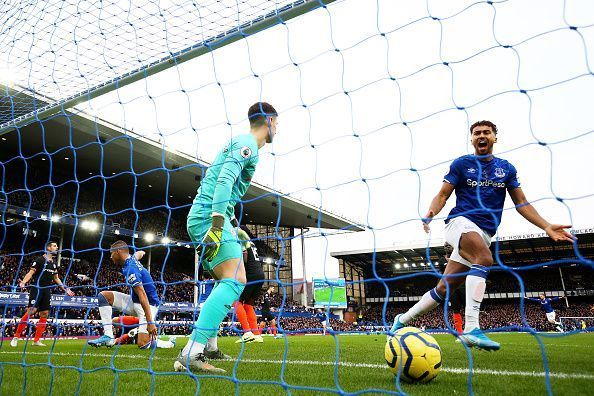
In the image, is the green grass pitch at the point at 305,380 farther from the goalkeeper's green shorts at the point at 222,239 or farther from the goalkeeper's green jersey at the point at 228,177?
the goalkeeper's green jersey at the point at 228,177

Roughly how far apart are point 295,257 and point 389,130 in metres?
42.0

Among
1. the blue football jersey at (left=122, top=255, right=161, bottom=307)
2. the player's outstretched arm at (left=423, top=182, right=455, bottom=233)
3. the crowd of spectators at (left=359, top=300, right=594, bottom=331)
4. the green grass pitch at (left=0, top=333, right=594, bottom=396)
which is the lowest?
the crowd of spectators at (left=359, top=300, right=594, bottom=331)

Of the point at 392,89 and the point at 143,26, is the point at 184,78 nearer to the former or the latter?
the point at 143,26

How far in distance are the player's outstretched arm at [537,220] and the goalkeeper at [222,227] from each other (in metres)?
1.63

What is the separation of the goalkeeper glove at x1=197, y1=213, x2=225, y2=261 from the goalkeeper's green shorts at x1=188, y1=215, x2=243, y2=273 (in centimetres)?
3

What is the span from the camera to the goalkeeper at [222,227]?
2621 mm

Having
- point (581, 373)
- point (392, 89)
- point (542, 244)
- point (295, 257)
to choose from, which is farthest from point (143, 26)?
point (295, 257)

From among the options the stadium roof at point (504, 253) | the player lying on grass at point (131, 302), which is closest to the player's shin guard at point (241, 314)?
the player lying on grass at point (131, 302)

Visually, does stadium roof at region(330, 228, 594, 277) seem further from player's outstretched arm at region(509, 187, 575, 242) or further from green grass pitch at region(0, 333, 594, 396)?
green grass pitch at region(0, 333, 594, 396)

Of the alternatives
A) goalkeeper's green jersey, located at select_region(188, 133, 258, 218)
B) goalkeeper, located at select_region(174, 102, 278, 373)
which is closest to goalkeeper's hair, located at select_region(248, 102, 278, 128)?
goalkeeper, located at select_region(174, 102, 278, 373)

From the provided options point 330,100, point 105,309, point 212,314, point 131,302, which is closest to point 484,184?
point 330,100

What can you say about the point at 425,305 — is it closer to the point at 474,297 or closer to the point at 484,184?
the point at 474,297

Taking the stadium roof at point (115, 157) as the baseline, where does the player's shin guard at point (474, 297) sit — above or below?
below

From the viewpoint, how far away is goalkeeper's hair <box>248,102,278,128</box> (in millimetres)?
3059
